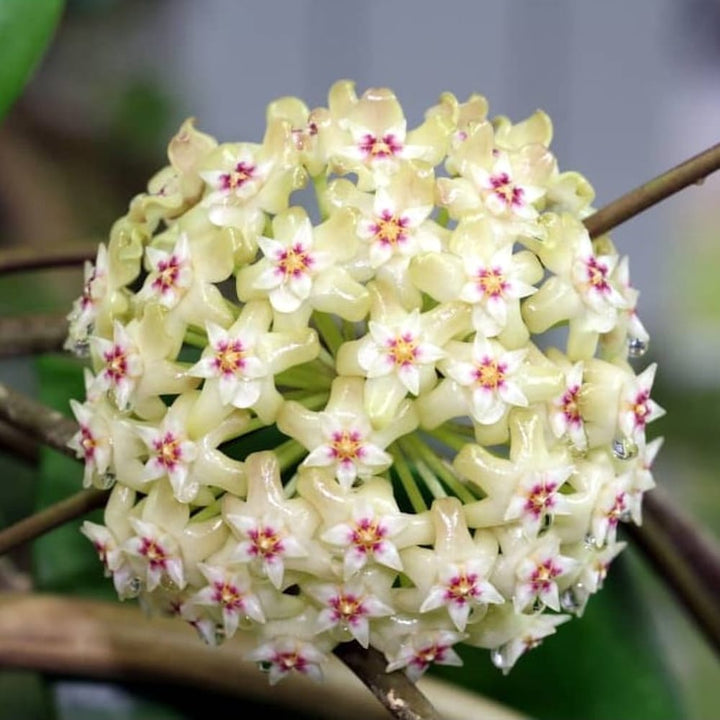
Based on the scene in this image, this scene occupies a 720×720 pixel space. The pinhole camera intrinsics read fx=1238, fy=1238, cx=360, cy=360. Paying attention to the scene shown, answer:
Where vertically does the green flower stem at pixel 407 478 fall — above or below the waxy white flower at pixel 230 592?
above

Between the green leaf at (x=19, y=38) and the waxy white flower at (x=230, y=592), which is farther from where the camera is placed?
the green leaf at (x=19, y=38)

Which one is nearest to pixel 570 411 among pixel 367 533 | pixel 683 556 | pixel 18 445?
pixel 367 533

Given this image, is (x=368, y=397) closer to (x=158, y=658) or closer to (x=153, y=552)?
(x=153, y=552)

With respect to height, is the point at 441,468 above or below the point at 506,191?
below

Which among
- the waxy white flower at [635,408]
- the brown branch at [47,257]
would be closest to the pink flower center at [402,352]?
the waxy white flower at [635,408]

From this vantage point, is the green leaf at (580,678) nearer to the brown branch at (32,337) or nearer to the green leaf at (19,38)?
the brown branch at (32,337)

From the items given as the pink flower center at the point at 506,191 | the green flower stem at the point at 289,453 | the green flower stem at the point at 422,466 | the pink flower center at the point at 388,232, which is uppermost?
the pink flower center at the point at 506,191
